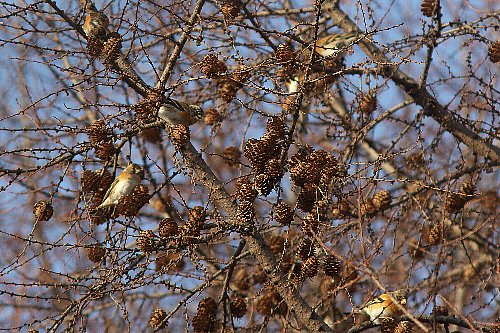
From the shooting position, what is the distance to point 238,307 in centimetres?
421

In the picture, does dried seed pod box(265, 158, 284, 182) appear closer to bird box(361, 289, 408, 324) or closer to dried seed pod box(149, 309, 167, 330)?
bird box(361, 289, 408, 324)

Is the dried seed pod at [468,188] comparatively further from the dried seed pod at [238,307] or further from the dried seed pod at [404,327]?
the dried seed pod at [238,307]

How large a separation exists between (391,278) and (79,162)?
3.72 metres

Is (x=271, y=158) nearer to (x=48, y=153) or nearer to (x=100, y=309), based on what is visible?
(x=48, y=153)

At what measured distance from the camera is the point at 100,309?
6.35 m

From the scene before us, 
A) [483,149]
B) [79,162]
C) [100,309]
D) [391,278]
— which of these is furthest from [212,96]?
[391,278]

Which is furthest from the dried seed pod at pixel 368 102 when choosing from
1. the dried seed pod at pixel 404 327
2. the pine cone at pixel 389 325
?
the dried seed pod at pixel 404 327

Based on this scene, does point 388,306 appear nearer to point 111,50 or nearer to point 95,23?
point 111,50

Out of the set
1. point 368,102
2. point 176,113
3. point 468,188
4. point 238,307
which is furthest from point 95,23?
point 468,188

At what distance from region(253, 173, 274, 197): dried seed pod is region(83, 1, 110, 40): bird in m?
1.32

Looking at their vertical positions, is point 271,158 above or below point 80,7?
below

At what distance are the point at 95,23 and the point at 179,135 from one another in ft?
3.26

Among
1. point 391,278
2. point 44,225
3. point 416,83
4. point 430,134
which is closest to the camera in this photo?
Answer: point 416,83

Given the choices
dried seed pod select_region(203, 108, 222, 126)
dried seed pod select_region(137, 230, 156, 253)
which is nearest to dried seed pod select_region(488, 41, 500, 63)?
dried seed pod select_region(203, 108, 222, 126)
